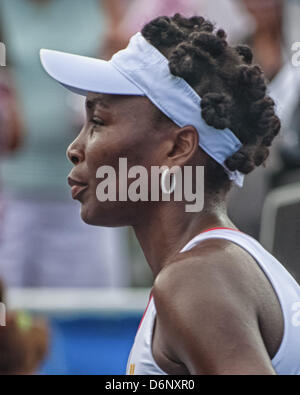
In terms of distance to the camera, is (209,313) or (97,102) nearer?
(209,313)

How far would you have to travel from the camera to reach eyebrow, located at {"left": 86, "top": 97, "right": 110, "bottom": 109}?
2.45 m

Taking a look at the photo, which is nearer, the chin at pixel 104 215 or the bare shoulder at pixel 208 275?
the bare shoulder at pixel 208 275

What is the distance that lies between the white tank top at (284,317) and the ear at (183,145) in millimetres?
210

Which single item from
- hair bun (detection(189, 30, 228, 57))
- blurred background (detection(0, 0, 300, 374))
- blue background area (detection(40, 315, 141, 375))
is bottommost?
blue background area (detection(40, 315, 141, 375))

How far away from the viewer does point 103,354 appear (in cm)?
475

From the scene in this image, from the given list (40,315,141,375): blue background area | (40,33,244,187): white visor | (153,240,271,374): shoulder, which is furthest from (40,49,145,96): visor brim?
(40,315,141,375): blue background area

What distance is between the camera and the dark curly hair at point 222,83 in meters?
2.37

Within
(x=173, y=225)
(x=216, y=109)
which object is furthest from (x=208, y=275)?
(x=216, y=109)

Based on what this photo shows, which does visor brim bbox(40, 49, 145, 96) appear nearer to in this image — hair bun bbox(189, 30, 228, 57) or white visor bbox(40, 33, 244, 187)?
white visor bbox(40, 33, 244, 187)

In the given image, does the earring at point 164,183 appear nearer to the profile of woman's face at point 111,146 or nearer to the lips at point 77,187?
the profile of woman's face at point 111,146

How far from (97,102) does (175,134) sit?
237mm

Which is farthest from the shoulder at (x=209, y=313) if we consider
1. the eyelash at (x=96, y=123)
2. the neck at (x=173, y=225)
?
the eyelash at (x=96, y=123)

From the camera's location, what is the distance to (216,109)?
234 cm

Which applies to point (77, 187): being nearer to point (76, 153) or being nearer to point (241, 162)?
point (76, 153)
